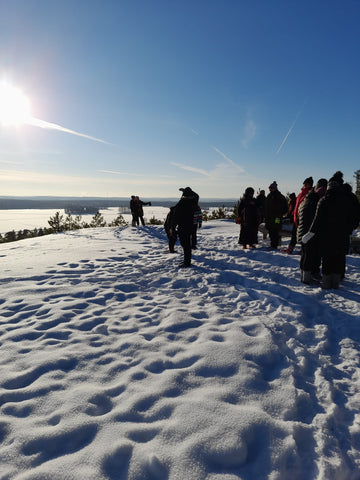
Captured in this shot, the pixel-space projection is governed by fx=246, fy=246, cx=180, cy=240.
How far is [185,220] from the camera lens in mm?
6703

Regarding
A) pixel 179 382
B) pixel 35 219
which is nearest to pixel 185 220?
pixel 179 382

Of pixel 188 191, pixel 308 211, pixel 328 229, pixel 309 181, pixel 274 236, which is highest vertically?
pixel 309 181

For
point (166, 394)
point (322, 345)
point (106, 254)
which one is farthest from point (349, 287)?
point (106, 254)

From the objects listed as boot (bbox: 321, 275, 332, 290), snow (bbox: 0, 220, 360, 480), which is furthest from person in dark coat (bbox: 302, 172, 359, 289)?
snow (bbox: 0, 220, 360, 480)

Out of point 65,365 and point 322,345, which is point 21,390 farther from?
point 322,345

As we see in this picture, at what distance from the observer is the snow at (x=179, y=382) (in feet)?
5.69

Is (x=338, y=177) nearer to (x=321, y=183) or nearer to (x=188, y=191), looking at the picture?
(x=321, y=183)

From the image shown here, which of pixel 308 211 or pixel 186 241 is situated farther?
pixel 186 241

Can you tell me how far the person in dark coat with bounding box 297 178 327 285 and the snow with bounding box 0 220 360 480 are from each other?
0.34 metres

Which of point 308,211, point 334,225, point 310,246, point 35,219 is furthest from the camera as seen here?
point 35,219

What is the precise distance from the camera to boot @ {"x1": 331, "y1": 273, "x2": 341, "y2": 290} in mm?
4836

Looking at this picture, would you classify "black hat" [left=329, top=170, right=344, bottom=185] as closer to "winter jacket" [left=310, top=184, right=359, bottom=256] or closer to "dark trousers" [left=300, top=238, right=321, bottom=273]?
"winter jacket" [left=310, top=184, right=359, bottom=256]

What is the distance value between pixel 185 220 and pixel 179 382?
183 inches

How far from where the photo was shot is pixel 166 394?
92.0 inches
